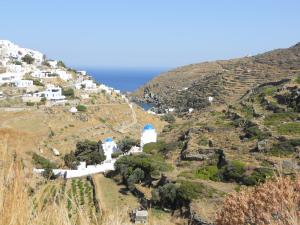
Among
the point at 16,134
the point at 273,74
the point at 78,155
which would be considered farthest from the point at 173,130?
the point at 16,134

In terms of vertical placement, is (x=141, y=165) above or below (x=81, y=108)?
above

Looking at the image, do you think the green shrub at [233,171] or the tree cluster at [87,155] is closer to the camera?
the green shrub at [233,171]

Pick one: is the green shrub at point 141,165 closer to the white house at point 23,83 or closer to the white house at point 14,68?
the white house at point 23,83

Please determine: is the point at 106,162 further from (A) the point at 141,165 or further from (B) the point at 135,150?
(A) the point at 141,165

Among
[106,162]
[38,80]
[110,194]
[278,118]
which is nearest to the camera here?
[110,194]

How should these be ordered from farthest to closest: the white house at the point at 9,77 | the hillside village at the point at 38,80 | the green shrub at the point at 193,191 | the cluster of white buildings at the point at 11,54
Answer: the cluster of white buildings at the point at 11,54, the white house at the point at 9,77, the hillside village at the point at 38,80, the green shrub at the point at 193,191

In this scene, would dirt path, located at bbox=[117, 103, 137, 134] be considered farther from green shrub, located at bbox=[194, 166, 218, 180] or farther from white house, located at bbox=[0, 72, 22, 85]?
green shrub, located at bbox=[194, 166, 218, 180]

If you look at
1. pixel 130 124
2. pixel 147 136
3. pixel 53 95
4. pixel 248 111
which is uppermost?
pixel 248 111

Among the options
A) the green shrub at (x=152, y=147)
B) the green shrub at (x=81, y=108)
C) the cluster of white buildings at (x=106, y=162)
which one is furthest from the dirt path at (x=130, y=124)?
the green shrub at (x=152, y=147)

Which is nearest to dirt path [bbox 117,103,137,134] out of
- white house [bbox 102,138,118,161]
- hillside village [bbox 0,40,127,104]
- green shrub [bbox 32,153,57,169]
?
hillside village [bbox 0,40,127,104]

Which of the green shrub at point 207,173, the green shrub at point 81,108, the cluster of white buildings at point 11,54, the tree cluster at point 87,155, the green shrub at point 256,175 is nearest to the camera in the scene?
the green shrub at point 256,175

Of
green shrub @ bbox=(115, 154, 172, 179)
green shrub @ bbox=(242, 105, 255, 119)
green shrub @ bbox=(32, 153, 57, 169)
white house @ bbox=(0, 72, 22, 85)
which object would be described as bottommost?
green shrub @ bbox=(115, 154, 172, 179)

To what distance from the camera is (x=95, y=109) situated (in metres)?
44.0

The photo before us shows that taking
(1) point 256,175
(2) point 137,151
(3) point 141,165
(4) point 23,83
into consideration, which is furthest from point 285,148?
(4) point 23,83
